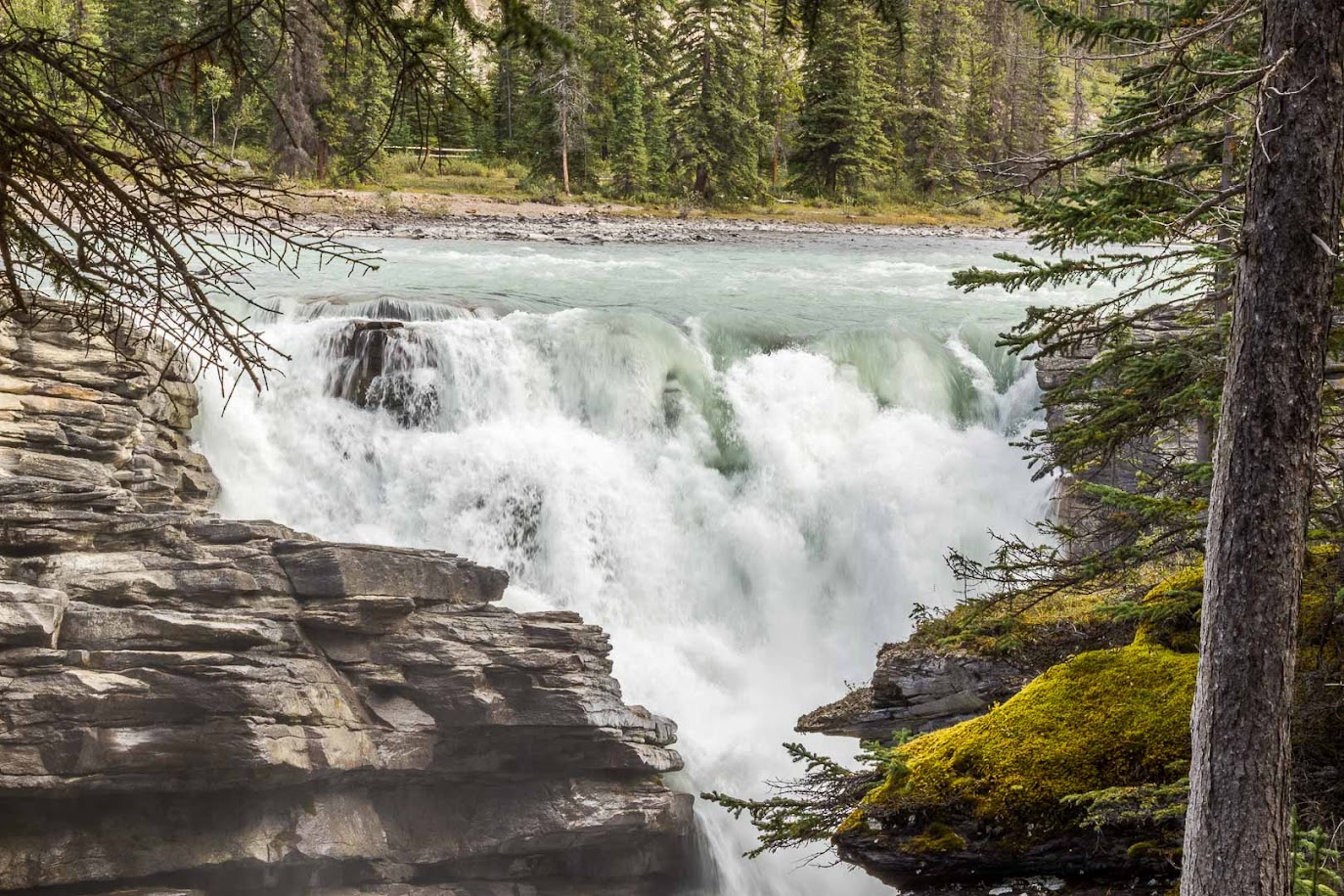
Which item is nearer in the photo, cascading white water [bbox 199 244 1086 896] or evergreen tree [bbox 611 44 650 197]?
cascading white water [bbox 199 244 1086 896]

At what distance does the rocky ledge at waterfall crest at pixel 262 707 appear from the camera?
11.0m

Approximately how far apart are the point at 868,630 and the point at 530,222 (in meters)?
26.1

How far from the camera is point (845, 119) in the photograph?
48.4 metres

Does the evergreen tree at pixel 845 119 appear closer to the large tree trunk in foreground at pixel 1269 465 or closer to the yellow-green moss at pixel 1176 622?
the yellow-green moss at pixel 1176 622

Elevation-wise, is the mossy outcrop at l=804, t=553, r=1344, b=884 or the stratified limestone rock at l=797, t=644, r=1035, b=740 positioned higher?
the mossy outcrop at l=804, t=553, r=1344, b=884

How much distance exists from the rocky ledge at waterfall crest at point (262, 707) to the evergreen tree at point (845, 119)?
3158cm

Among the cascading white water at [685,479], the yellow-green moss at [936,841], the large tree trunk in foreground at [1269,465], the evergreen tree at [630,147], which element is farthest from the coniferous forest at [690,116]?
the large tree trunk in foreground at [1269,465]

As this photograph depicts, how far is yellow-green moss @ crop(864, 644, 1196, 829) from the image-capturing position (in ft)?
25.2

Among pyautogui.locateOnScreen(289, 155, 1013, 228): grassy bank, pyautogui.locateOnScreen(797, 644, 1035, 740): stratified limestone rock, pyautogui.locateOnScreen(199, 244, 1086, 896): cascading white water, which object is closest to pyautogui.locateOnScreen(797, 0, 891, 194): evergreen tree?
pyautogui.locateOnScreen(289, 155, 1013, 228): grassy bank

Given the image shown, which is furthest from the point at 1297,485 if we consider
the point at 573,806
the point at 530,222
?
the point at 530,222

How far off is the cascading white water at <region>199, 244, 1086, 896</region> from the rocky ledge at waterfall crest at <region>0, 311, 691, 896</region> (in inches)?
75.5

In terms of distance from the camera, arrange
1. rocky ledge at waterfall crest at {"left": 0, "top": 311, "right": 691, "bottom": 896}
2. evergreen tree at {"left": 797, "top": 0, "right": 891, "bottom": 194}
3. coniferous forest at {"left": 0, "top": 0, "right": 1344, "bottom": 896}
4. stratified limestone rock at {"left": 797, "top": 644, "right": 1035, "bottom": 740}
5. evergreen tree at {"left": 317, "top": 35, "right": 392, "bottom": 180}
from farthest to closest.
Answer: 1. evergreen tree at {"left": 317, "top": 35, "right": 392, "bottom": 180}
2. evergreen tree at {"left": 797, "top": 0, "right": 891, "bottom": 194}
3. stratified limestone rock at {"left": 797, "top": 644, "right": 1035, "bottom": 740}
4. rocky ledge at waterfall crest at {"left": 0, "top": 311, "right": 691, "bottom": 896}
5. coniferous forest at {"left": 0, "top": 0, "right": 1344, "bottom": 896}

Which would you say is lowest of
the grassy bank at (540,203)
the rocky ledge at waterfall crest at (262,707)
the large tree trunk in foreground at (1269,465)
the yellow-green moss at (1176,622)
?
the rocky ledge at waterfall crest at (262,707)

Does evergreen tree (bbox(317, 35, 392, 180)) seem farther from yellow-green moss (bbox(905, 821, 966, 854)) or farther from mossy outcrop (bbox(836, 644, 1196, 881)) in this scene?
yellow-green moss (bbox(905, 821, 966, 854))
